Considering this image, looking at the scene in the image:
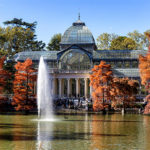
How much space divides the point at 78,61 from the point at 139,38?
30.8m

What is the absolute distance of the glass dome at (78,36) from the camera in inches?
3533

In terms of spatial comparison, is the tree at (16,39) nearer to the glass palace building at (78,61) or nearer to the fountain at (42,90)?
the glass palace building at (78,61)

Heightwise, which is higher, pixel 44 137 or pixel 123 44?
pixel 123 44

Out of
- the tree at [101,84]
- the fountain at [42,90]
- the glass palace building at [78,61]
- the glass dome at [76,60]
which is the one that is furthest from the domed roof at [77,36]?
the fountain at [42,90]

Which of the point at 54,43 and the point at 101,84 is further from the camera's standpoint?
the point at 54,43

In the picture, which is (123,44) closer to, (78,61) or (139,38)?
(139,38)

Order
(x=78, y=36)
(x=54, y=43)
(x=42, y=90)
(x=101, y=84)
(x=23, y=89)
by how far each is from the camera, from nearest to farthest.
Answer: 1. (x=42, y=90)
2. (x=23, y=89)
3. (x=101, y=84)
4. (x=78, y=36)
5. (x=54, y=43)

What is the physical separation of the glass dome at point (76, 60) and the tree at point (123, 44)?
23.0m

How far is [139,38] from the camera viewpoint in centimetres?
10675

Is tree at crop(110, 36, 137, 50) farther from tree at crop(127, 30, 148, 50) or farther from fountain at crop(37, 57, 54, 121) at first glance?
fountain at crop(37, 57, 54, 121)

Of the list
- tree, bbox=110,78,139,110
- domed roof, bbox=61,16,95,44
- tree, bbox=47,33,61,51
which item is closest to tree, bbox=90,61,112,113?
tree, bbox=110,78,139,110

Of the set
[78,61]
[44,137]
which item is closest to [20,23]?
[78,61]

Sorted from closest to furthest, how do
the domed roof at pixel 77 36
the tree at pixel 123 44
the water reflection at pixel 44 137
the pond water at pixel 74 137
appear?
the pond water at pixel 74 137
the water reflection at pixel 44 137
the domed roof at pixel 77 36
the tree at pixel 123 44

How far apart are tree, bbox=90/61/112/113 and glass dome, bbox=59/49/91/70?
19946mm
